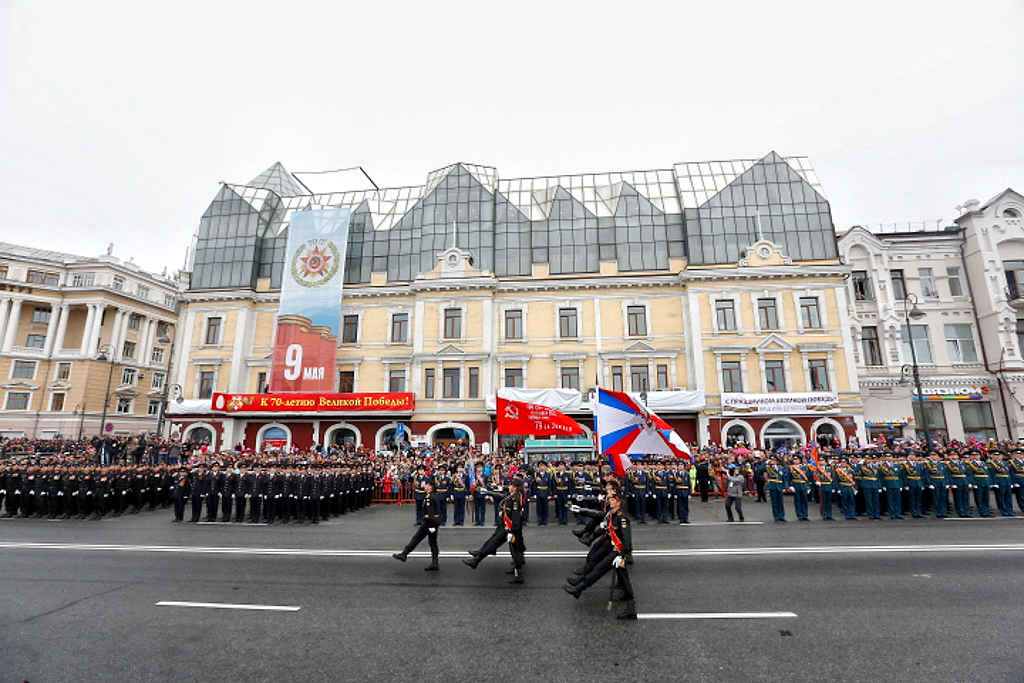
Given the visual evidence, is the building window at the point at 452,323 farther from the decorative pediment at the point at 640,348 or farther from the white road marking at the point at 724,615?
the white road marking at the point at 724,615

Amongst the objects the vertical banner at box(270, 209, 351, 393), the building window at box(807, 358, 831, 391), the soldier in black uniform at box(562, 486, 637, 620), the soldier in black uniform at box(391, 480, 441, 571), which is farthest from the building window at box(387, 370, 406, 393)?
the soldier in black uniform at box(562, 486, 637, 620)

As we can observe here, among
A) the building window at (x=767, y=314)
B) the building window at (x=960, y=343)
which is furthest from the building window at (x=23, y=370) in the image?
the building window at (x=960, y=343)

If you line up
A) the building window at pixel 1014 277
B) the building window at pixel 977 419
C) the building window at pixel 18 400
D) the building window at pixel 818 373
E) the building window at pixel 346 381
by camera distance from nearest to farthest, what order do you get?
1. the building window at pixel 818 373
2. the building window at pixel 977 419
3. the building window at pixel 1014 277
4. the building window at pixel 346 381
5. the building window at pixel 18 400

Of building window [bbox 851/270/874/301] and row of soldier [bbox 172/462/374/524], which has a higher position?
building window [bbox 851/270/874/301]

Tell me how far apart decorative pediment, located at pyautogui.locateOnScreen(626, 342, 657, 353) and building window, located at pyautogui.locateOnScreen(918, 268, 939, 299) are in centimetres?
1790

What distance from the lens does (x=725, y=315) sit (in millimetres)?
30516

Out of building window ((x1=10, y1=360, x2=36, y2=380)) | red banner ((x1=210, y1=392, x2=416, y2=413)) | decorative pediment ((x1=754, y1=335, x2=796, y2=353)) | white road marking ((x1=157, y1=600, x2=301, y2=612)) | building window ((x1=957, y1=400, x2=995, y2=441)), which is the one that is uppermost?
building window ((x1=10, y1=360, x2=36, y2=380))

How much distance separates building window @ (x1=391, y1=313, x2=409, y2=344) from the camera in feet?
108

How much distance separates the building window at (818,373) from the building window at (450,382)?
2086 cm

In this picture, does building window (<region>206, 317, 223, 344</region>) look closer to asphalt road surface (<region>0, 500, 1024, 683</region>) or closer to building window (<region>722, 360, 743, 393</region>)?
asphalt road surface (<region>0, 500, 1024, 683</region>)

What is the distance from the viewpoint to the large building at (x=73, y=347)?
4594 cm

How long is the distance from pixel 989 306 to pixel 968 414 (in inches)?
261

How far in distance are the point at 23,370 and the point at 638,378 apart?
56199 mm

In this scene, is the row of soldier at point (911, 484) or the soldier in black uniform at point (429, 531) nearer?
the soldier in black uniform at point (429, 531)
